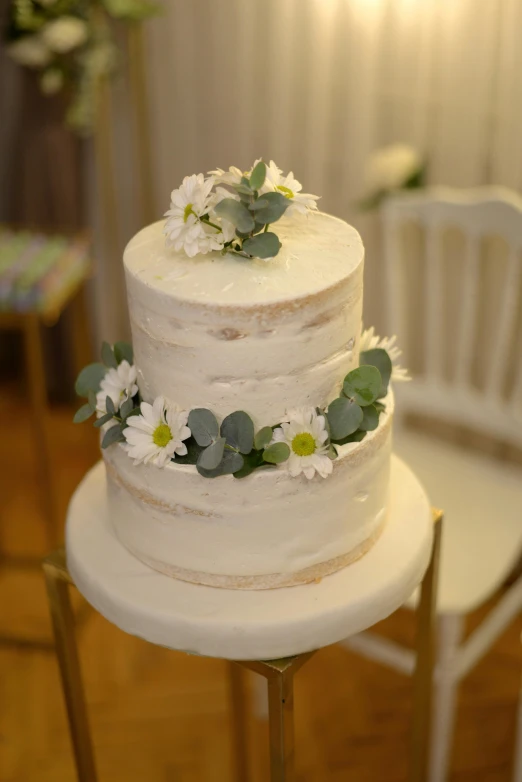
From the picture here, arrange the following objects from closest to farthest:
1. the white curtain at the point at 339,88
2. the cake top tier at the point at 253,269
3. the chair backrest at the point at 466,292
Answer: the cake top tier at the point at 253,269 → the chair backrest at the point at 466,292 → the white curtain at the point at 339,88

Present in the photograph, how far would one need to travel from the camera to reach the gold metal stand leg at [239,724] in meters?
1.51

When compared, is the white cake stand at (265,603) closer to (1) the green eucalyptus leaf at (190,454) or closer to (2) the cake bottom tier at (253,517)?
(2) the cake bottom tier at (253,517)

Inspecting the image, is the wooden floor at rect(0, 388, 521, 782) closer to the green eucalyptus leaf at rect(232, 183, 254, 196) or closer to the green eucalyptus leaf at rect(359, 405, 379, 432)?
the green eucalyptus leaf at rect(359, 405, 379, 432)

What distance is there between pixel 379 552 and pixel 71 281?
1.29 meters

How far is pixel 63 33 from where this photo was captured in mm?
2129

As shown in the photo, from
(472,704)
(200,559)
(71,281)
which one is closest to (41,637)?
(71,281)

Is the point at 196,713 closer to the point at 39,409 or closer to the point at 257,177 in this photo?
the point at 39,409

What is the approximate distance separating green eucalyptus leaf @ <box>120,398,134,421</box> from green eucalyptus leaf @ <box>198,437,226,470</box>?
129 millimetres

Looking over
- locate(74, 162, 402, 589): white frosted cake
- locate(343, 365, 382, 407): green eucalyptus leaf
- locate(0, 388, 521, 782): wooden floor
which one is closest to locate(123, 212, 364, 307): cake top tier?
locate(74, 162, 402, 589): white frosted cake

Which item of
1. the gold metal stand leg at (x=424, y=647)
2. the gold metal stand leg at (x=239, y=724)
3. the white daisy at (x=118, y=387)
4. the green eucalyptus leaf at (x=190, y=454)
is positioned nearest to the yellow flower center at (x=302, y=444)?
the green eucalyptus leaf at (x=190, y=454)

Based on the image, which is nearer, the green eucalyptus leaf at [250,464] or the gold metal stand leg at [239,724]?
the green eucalyptus leaf at [250,464]

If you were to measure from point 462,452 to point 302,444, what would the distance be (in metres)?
1.07

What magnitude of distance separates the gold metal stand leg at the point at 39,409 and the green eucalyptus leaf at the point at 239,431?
1.14 m

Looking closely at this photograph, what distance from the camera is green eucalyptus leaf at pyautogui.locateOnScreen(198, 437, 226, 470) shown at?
36.4 inches
